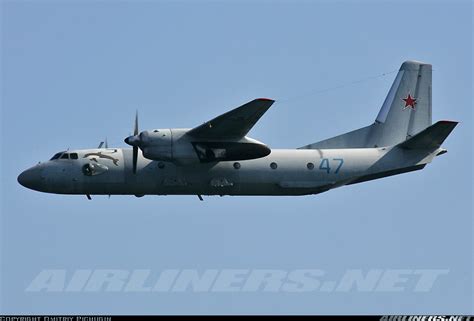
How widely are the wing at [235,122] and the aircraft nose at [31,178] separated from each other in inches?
233

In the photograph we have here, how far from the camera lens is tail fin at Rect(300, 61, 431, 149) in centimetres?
4041

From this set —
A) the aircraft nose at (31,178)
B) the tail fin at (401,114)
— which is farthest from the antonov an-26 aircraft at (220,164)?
the tail fin at (401,114)

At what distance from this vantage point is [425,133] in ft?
122

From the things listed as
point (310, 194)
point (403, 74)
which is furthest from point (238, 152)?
point (403, 74)

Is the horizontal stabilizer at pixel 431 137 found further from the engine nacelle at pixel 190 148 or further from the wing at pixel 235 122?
the wing at pixel 235 122

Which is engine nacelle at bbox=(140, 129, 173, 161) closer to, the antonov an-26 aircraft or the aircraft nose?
the antonov an-26 aircraft

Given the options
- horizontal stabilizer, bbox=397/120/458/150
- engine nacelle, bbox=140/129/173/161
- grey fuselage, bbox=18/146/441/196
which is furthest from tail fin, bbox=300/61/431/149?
engine nacelle, bbox=140/129/173/161

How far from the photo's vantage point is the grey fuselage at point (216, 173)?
1454 inches

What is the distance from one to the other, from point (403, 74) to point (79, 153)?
1363 centimetres

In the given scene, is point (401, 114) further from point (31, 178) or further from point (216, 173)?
point (31, 178)

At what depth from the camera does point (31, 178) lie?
37.4 metres

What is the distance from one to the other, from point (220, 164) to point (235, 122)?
223 cm

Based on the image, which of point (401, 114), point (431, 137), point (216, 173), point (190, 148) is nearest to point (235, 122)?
point (190, 148)

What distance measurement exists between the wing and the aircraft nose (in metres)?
5.91
